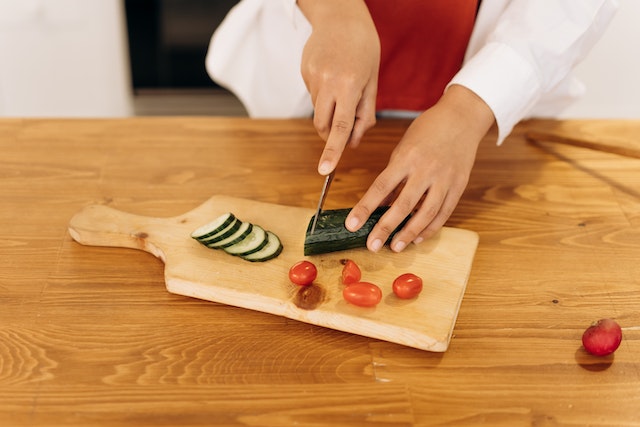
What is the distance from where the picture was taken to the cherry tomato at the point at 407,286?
1.43 m

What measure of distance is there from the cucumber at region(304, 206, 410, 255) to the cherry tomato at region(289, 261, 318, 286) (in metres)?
0.06

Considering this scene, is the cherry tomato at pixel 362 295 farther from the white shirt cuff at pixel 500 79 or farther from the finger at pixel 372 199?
the white shirt cuff at pixel 500 79

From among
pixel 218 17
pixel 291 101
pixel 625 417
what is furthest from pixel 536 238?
pixel 218 17

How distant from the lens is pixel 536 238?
1.71 m

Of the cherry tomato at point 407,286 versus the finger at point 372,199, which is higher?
the finger at point 372,199

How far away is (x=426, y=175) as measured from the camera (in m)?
1.60

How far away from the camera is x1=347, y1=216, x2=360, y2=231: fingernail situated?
5.11 ft

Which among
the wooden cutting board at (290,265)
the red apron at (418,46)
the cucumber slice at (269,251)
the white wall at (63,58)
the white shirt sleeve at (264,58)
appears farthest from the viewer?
the white wall at (63,58)

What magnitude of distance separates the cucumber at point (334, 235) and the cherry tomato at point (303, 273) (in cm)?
6

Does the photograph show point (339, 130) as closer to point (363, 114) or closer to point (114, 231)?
point (363, 114)

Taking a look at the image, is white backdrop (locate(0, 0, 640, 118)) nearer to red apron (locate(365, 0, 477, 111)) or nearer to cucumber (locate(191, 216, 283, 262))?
red apron (locate(365, 0, 477, 111))

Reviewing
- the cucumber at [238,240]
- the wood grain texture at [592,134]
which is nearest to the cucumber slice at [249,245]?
the cucumber at [238,240]

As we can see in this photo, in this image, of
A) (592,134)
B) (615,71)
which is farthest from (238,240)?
(615,71)

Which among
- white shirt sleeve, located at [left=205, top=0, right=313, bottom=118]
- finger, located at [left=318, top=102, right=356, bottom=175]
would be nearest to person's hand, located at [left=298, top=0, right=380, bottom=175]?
finger, located at [left=318, top=102, right=356, bottom=175]
